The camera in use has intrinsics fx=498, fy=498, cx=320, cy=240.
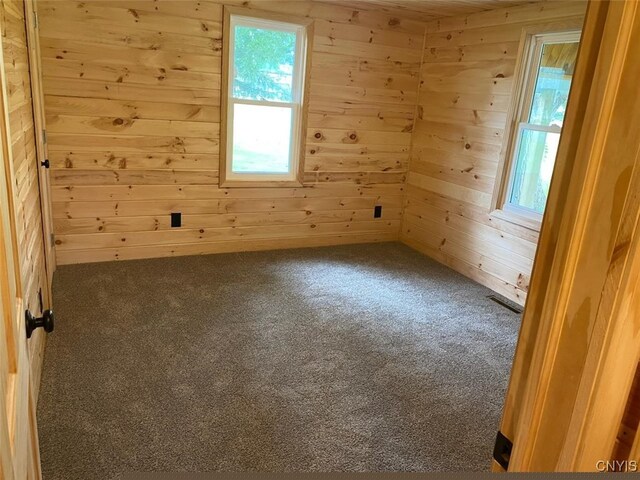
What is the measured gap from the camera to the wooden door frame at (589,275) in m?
0.66

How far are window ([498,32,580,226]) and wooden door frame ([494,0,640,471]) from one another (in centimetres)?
310

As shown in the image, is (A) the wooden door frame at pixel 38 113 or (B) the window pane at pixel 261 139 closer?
(A) the wooden door frame at pixel 38 113

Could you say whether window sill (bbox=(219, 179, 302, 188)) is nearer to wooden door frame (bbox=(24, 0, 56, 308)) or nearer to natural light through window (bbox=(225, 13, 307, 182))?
natural light through window (bbox=(225, 13, 307, 182))

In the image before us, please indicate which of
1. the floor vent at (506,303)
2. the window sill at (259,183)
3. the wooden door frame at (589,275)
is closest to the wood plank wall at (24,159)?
the window sill at (259,183)

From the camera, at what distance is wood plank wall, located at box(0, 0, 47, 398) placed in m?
2.08

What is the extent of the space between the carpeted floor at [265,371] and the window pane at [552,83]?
1.42m

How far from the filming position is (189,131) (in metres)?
4.06

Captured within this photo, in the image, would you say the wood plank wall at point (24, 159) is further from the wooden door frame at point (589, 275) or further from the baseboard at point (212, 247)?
the wooden door frame at point (589, 275)

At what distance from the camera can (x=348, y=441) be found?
7.06ft

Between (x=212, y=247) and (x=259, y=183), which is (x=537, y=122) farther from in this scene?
(x=212, y=247)

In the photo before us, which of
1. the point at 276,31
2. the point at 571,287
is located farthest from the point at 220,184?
the point at 571,287

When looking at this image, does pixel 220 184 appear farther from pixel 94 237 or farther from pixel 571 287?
pixel 571 287

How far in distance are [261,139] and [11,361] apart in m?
3.68

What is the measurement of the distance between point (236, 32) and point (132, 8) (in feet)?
2.64
